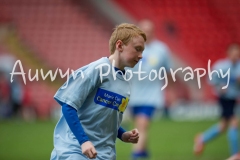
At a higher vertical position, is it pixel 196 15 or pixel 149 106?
pixel 196 15

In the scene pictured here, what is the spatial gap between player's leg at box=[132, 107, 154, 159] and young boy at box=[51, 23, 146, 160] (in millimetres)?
3674

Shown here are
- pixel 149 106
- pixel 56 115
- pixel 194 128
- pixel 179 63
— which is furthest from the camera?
pixel 179 63

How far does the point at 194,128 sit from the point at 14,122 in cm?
470

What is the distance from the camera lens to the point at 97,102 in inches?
164

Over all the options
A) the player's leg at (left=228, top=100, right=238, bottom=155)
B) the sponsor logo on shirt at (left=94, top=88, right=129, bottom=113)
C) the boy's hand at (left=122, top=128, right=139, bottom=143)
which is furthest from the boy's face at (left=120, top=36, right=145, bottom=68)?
the player's leg at (left=228, top=100, right=238, bottom=155)

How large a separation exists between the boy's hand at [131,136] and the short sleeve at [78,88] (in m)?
0.51

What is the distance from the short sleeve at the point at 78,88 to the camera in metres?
4.03

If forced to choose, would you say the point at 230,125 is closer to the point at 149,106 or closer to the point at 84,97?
the point at 149,106

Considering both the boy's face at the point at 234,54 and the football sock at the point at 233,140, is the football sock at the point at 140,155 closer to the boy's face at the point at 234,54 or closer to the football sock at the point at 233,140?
the football sock at the point at 233,140

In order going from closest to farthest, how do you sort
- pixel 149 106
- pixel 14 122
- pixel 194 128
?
pixel 149 106 < pixel 194 128 < pixel 14 122

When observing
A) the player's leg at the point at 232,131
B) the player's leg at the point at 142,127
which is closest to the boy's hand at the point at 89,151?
the player's leg at the point at 142,127

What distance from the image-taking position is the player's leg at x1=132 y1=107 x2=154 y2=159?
7.99 metres

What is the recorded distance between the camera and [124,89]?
4.31 m

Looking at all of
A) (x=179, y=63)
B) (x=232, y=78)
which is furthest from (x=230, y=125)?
(x=179, y=63)
